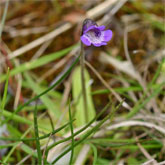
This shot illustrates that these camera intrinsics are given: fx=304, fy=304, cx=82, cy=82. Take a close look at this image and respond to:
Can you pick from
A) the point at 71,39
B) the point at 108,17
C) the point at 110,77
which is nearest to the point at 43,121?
the point at 110,77

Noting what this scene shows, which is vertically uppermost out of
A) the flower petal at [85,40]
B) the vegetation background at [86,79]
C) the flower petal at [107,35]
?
the flower petal at [85,40]

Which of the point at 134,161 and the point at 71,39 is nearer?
the point at 134,161

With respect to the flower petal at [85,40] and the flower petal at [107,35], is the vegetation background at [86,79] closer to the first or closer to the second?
the flower petal at [107,35]

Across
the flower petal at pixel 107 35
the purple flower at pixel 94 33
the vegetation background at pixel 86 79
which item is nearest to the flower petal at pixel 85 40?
the purple flower at pixel 94 33

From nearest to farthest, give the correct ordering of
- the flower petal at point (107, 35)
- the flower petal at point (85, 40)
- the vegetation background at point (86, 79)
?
the flower petal at point (85, 40), the flower petal at point (107, 35), the vegetation background at point (86, 79)

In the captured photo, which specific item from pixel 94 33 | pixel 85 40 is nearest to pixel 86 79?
pixel 94 33

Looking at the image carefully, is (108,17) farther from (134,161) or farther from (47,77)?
(134,161)

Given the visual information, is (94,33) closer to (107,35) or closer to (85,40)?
(107,35)

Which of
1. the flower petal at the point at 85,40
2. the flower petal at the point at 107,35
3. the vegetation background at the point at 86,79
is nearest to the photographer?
the flower petal at the point at 85,40
